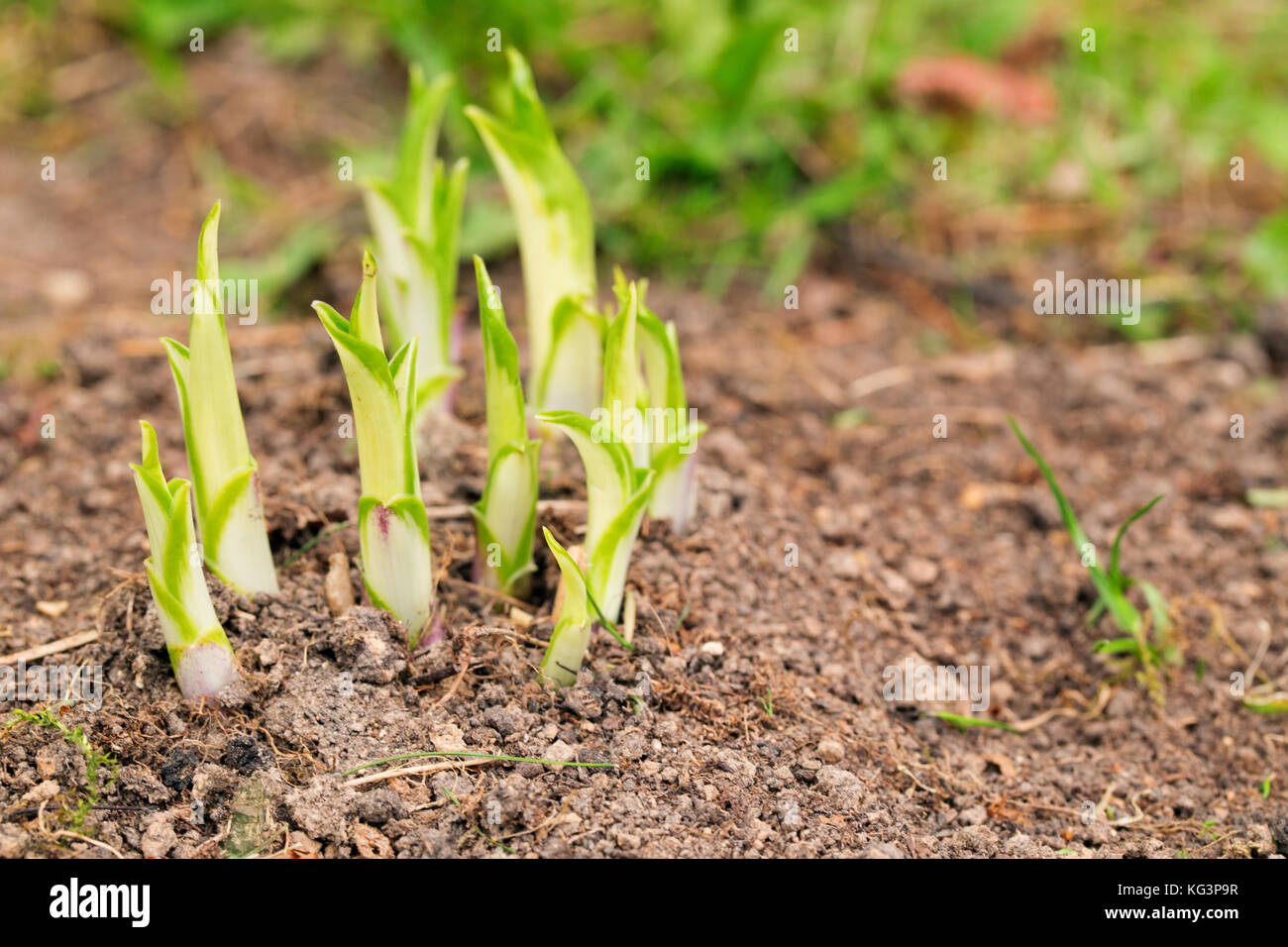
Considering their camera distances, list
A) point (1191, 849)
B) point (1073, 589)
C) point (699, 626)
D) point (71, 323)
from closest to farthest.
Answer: point (1191, 849)
point (699, 626)
point (1073, 589)
point (71, 323)

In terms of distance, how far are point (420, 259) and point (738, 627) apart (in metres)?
0.94

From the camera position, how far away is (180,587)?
5.55 feet

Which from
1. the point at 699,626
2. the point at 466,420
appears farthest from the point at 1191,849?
the point at 466,420

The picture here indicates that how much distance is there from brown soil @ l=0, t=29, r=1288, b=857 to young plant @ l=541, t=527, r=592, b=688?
0.11 ft

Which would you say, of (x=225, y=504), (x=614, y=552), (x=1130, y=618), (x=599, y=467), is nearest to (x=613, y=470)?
(x=599, y=467)

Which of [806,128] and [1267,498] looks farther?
[806,128]

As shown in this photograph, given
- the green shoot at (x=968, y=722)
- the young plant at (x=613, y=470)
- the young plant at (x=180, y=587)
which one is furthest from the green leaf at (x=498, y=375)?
the green shoot at (x=968, y=722)

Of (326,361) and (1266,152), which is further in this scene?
(1266,152)

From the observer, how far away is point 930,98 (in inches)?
152

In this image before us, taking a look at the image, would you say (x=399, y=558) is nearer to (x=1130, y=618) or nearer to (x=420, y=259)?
(x=420, y=259)

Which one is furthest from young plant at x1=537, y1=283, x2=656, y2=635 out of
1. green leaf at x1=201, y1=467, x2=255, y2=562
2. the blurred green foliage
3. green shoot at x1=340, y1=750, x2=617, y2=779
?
the blurred green foliage

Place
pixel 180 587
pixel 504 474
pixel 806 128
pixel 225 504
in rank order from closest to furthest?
1. pixel 180 587
2. pixel 225 504
3. pixel 504 474
4. pixel 806 128
